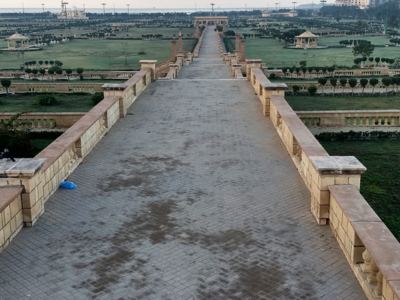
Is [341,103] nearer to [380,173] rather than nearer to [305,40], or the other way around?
[380,173]

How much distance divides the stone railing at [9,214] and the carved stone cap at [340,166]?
4248mm

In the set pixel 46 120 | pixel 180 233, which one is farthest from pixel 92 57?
pixel 180 233

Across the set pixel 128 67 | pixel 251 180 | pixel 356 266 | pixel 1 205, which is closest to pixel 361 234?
pixel 356 266

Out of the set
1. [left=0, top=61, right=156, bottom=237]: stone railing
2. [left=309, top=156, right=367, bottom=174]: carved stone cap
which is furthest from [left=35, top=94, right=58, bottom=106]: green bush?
[left=309, top=156, right=367, bottom=174]: carved stone cap

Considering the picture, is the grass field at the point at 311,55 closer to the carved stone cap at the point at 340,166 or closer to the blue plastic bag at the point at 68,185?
the blue plastic bag at the point at 68,185

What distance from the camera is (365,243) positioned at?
19.2ft

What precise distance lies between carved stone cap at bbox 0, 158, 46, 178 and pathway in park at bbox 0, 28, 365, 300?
847 millimetres

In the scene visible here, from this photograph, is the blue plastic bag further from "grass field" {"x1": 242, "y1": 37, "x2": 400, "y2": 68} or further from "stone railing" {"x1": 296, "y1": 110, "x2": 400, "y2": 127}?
"grass field" {"x1": 242, "y1": 37, "x2": 400, "y2": 68}

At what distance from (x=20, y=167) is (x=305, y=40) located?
66326 mm

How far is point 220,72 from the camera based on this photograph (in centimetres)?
3020

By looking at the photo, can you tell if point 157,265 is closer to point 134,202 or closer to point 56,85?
point 134,202

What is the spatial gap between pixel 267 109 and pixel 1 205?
9.53 m

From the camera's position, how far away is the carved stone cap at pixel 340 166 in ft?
24.5

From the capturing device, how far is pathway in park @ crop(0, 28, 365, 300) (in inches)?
241
